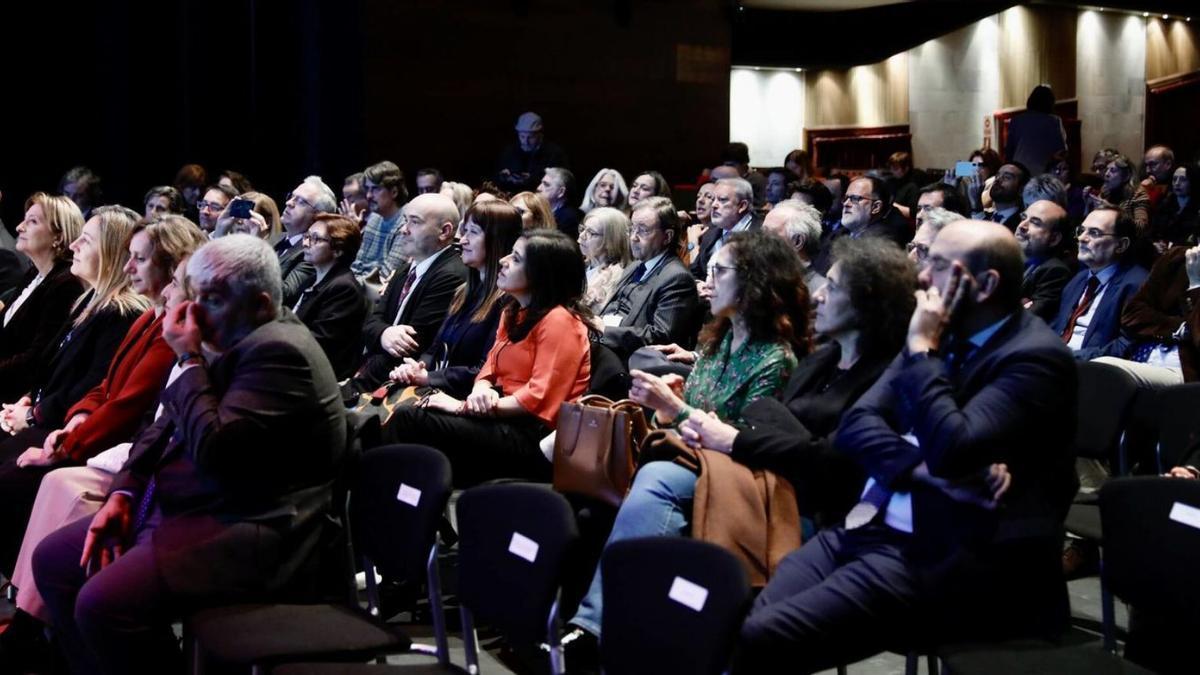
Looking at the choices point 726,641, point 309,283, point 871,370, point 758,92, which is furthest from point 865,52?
point 726,641

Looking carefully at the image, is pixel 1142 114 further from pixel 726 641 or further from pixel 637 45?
pixel 726 641

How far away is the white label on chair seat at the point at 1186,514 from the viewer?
276 cm

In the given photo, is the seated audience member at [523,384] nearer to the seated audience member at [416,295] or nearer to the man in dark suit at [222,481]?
the seated audience member at [416,295]

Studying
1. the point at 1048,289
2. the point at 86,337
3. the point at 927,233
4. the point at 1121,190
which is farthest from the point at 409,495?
the point at 1121,190

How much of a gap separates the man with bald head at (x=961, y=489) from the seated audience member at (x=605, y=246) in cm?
318

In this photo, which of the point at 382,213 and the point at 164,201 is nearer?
the point at 382,213

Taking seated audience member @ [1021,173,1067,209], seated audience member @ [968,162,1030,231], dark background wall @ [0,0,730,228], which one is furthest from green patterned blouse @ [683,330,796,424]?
dark background wall @ [0,0,730,228]

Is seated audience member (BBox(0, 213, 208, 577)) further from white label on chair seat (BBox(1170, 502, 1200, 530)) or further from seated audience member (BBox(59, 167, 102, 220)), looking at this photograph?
seated audience member (BBox(59, 167, 102, 220))

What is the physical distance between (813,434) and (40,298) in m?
3.38

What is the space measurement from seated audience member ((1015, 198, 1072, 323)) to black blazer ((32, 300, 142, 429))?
12.0ft

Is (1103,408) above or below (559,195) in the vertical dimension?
below

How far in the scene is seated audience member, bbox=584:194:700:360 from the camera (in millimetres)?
5332

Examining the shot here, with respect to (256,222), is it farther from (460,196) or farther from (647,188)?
(647,188)

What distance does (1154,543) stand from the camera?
9.35 feet
